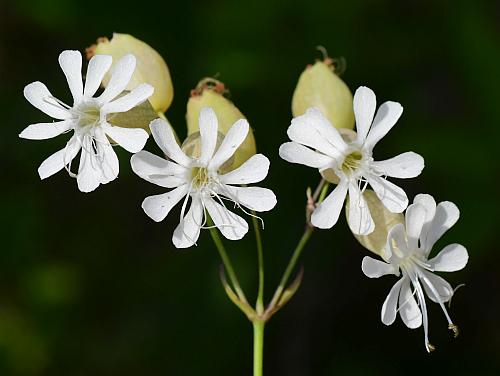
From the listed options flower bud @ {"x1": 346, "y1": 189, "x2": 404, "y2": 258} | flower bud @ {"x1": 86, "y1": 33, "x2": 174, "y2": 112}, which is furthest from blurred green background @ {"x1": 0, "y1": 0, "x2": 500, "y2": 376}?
flower bud @ {"x1": 346, "y1": 189, "x2": 404, "y2": 258}

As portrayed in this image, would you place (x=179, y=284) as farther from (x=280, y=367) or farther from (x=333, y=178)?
(x=333, y=178)

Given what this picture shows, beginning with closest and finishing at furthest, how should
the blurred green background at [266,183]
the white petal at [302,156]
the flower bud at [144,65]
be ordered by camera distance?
1. the white petal at [302,156]
2. the flower bud at [144,65]
3. the blurred green background at [266,183]

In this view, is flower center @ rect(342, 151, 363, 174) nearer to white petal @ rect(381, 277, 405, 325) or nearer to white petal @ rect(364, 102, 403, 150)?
white petal @ rect(364, 102, 403, 150)

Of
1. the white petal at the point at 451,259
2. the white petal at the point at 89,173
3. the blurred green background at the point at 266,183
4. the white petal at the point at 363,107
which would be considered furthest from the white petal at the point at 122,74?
the blurred green background at the point at 266,183

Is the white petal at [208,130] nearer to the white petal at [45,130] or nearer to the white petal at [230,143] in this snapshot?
the white petal at [230,143]

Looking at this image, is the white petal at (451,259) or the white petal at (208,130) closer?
the white petal at (208,130)

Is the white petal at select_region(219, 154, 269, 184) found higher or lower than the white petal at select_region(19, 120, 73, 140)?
lower

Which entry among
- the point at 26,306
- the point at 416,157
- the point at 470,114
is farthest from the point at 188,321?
the point at 416,157
